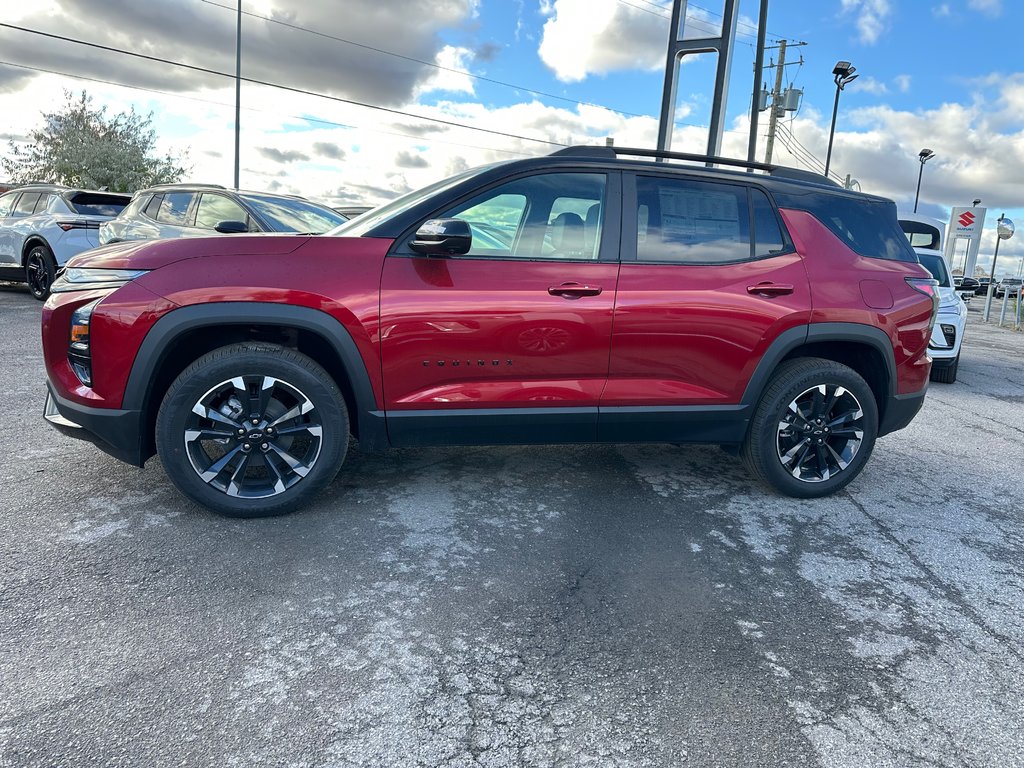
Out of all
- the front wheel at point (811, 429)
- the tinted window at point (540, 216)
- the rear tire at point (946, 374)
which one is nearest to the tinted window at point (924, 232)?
the rear tire at point (946, 374)

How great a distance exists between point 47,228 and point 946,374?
41.4 feet

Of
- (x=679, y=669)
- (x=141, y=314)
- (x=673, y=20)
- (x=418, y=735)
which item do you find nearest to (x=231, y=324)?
(x=141, y=314)

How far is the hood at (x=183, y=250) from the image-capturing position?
3.16m

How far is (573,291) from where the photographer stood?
341 cm

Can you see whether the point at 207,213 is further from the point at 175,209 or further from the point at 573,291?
the point at 573,291

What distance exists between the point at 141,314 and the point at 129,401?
0.40m

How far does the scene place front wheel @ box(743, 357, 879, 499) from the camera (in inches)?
151

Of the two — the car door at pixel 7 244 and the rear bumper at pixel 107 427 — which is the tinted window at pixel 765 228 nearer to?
the rear bumper at pixel 107 427

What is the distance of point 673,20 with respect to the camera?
11070 millimetres

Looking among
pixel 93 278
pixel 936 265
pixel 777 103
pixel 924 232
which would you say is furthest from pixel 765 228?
pixel 777 103

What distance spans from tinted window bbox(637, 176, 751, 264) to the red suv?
0.01m

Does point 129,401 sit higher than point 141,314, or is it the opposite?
point 141,314

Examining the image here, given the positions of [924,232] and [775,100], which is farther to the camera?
[775,100]

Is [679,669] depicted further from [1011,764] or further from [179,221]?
[179,221]
